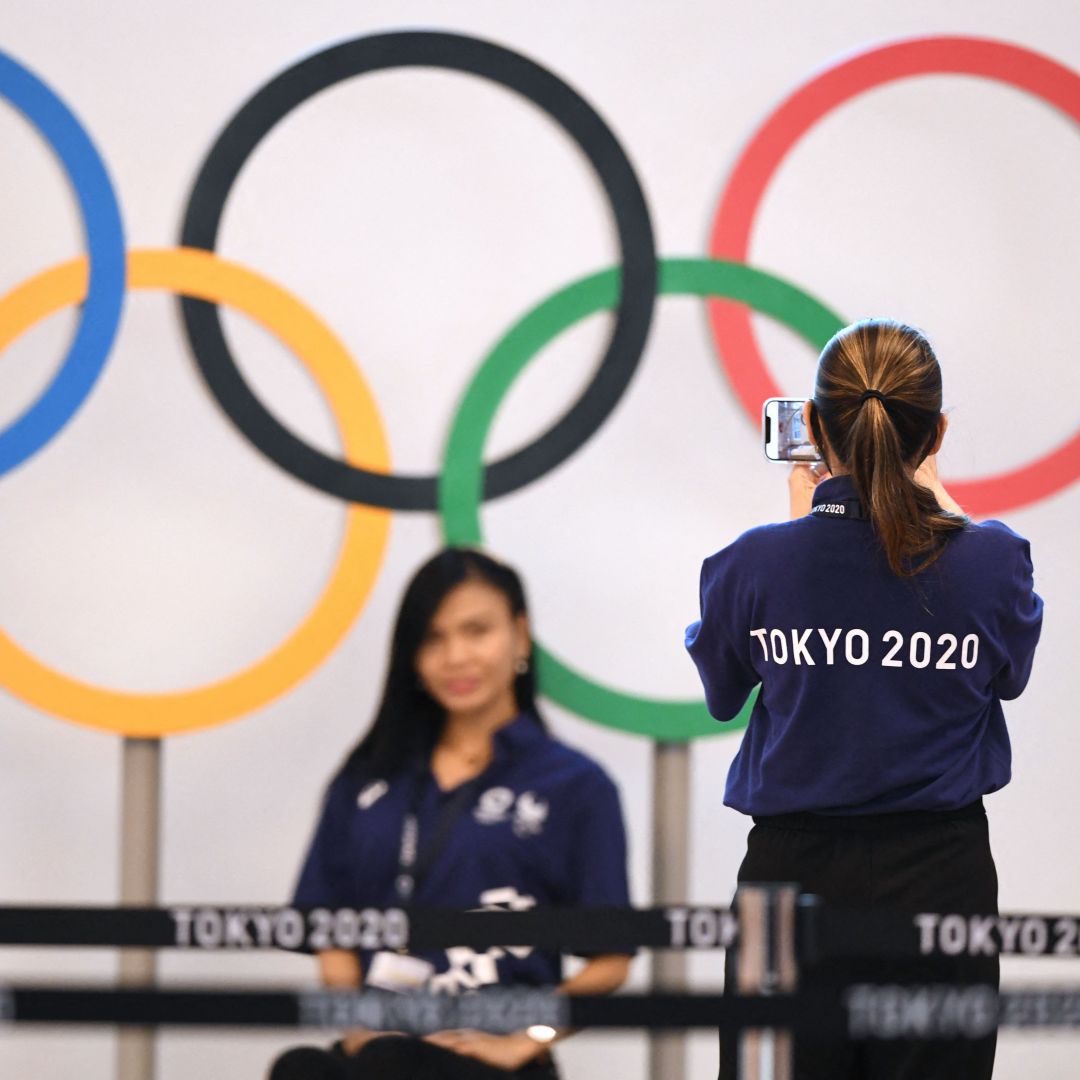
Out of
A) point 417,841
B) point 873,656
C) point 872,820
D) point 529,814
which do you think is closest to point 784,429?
point 873,656

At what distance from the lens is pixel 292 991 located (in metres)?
1.59

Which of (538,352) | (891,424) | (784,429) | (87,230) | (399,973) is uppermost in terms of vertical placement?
(87,230)

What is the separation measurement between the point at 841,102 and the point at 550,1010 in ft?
5.50

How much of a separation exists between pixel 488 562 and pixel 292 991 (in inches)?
38.4

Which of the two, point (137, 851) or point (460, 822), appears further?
point (137, 851)

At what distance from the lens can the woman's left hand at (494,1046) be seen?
2.17 meters

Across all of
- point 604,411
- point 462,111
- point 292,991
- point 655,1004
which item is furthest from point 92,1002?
point 462,111

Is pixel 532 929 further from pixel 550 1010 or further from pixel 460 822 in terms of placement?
pixel 460 822

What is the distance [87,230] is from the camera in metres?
2.56

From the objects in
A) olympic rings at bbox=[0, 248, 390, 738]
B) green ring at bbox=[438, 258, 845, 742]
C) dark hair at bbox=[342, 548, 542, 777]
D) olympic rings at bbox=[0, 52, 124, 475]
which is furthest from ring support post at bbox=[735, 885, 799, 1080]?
olympic rings at bbox=[0, 52, 124, 475]

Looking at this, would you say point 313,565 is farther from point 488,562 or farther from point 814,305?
point 814,305

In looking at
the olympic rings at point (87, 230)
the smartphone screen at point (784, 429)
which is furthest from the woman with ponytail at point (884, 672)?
the olympic rings at point (87, 230)

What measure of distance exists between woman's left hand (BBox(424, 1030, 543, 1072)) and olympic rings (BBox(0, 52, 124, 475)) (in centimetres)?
119

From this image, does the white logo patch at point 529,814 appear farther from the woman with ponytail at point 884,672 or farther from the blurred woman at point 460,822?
the woman with ponytail at point 884,672
